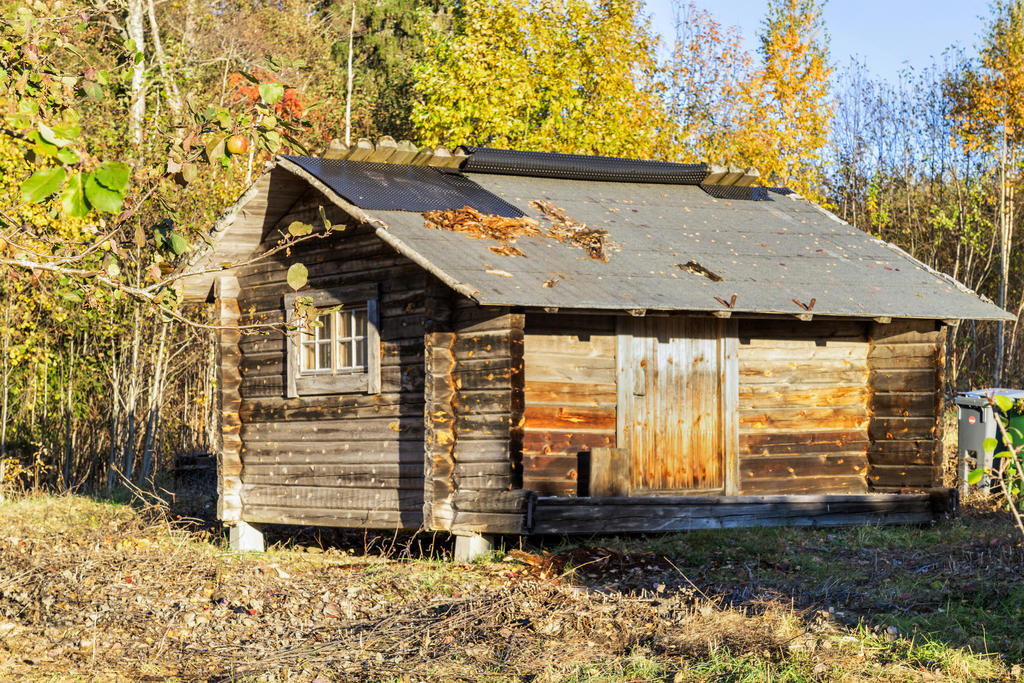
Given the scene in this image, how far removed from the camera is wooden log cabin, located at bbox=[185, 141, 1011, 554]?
11000 mm

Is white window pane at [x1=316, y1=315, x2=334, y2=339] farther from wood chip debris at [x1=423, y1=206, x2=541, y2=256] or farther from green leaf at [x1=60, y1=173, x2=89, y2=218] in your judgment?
green leaf at [x1=60, y1=173, x2=89, y2=218]

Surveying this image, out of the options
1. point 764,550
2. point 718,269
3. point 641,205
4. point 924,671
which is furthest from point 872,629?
point 641,205

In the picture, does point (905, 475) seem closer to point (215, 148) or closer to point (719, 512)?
point (719, 512)

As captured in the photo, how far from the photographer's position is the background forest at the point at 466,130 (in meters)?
18.4

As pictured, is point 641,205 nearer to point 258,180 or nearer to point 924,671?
point 258,180

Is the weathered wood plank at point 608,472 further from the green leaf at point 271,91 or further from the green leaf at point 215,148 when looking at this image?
the green leaf at point 271,91

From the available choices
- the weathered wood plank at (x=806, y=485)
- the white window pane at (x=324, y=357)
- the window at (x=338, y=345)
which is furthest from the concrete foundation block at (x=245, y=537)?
the weathered wood plank at (x=806, y=485)

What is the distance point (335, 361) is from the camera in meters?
12.5

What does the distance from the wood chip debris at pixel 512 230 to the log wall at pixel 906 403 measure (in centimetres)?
343

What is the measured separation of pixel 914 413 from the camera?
12.8 metres

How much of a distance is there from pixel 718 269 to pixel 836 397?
2.20 m

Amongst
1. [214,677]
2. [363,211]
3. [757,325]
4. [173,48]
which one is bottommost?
[214,677]

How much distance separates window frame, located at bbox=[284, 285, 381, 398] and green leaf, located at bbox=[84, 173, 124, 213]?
27.1 feet

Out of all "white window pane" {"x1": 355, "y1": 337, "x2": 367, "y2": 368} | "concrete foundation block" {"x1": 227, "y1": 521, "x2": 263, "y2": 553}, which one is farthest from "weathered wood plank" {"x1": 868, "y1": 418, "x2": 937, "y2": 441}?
"concrete foundation block" {"x1": 227, "y1": 521, "x2": 263, "y2": 553}
